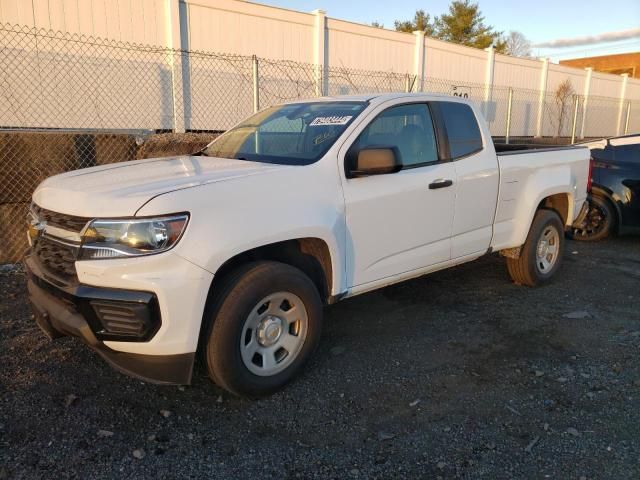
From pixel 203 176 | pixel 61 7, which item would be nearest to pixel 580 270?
pixel 203 176

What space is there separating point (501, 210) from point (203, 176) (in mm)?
2945

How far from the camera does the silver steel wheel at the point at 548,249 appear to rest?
5.38m

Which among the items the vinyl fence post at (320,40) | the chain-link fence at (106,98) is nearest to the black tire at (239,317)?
the chain-link fence at (106,98)

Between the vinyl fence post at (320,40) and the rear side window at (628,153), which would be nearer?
the rear side window at (628,153)

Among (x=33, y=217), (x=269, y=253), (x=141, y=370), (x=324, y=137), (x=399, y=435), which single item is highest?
(x=324, y=137)

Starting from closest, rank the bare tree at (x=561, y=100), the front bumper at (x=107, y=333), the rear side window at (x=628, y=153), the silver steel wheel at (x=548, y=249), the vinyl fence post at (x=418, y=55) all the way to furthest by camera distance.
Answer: the front bumper at (x=107, y=333) → the silver steel wheel at (x=548, y=249) → the rear side window at (x=628, y=153) → the vinyl fence post at (x=418, y=55) → the bare tree at (x=561, y=100)

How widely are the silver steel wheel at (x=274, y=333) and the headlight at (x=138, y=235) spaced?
676 millimetres

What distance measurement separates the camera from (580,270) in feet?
20.0

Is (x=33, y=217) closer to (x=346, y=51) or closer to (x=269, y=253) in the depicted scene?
(x=269, y=253)

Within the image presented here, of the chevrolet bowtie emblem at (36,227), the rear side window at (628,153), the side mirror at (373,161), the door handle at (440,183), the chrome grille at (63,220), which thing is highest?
the side mirror at (373,161)

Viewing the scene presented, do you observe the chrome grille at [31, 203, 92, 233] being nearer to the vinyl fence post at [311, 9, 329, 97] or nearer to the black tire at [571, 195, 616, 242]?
the black tire at [571, 195, 616, 242]

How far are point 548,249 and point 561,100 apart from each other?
59.1ft

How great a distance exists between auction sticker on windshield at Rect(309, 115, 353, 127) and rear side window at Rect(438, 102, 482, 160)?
1.06 meters

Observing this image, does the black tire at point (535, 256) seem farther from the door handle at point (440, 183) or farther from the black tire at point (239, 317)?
the black tire at point (239, 317)
